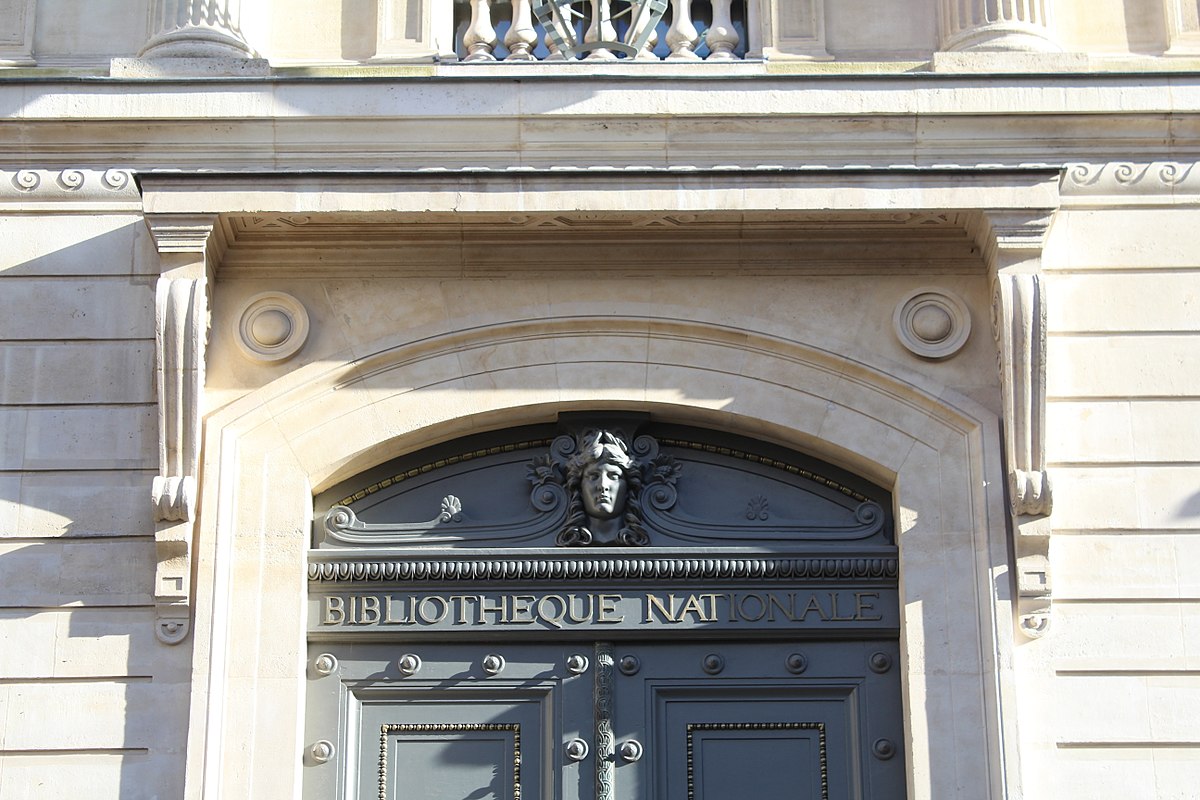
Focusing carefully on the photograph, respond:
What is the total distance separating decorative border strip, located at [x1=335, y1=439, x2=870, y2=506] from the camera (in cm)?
1122

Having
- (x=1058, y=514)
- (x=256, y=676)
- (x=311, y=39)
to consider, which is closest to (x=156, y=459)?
(x=256, y=676)

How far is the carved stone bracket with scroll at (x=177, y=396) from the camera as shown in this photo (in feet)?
34.4

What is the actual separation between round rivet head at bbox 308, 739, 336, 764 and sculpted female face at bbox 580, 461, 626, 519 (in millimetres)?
1837

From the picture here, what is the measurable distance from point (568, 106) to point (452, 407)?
5.64ft

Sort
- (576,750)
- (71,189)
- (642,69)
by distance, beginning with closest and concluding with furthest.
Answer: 1. (576,750)
2. (71,189)
3. (642,69)

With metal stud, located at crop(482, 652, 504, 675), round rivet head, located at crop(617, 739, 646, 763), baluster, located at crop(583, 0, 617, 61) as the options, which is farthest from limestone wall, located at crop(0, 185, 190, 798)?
baluster, located at crop(583, 0, 617, 61)

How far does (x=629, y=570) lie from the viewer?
35.8 ft

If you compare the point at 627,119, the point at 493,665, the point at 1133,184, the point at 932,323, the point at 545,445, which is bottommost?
the point at 493,665

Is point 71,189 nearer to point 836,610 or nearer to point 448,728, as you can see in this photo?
point 448,728

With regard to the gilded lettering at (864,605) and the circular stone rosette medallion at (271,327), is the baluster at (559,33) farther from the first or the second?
the gilded lettering at (864,605)

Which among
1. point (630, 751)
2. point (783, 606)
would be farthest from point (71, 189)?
point (783, 606)

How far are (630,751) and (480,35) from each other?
4.11m

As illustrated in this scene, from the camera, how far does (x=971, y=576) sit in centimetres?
1057

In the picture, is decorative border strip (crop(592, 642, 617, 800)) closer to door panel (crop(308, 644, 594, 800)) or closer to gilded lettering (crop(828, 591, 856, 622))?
door panel (crop(308, 644, 594, 800))
